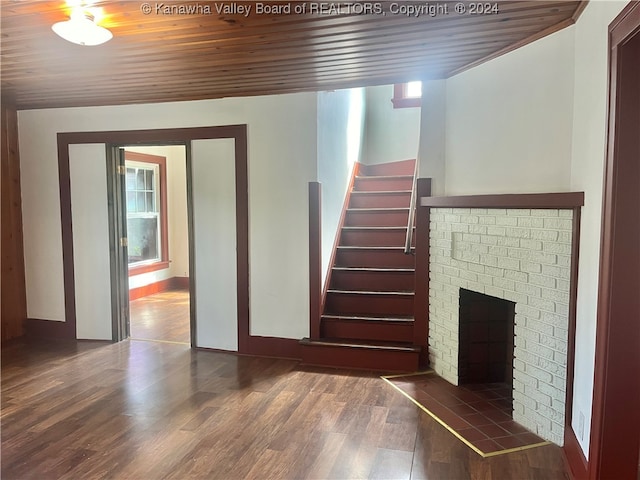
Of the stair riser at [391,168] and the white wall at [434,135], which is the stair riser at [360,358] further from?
the stair riser at [391,168]

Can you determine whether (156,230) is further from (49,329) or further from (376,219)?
(376,219)

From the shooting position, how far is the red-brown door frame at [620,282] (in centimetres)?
187

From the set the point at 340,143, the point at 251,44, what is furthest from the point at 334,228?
the point at 251,44

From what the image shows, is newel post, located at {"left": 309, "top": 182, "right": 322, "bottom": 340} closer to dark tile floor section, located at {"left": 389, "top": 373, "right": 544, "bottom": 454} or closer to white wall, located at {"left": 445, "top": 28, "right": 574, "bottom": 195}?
dark tile floor section, located at {"left": 389, "top": 373, "right": 544, "bottom": 454}

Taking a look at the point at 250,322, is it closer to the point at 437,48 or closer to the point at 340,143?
the point at 340,143

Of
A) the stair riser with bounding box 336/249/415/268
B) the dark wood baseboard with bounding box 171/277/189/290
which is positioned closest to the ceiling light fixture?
the stair riser with bounding box 336/249/415/268

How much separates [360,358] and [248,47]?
252 centimetres

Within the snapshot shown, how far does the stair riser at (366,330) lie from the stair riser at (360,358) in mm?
194

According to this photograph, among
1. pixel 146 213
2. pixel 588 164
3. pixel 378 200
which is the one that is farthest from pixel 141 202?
pixel 588 164

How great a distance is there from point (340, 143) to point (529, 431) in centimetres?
324

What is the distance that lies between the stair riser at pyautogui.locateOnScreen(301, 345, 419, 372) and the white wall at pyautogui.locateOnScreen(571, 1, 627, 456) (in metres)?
1.45

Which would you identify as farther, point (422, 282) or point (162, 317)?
point (162, 317)

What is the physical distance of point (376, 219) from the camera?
5.09m

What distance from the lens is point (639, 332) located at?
6.29 ft
